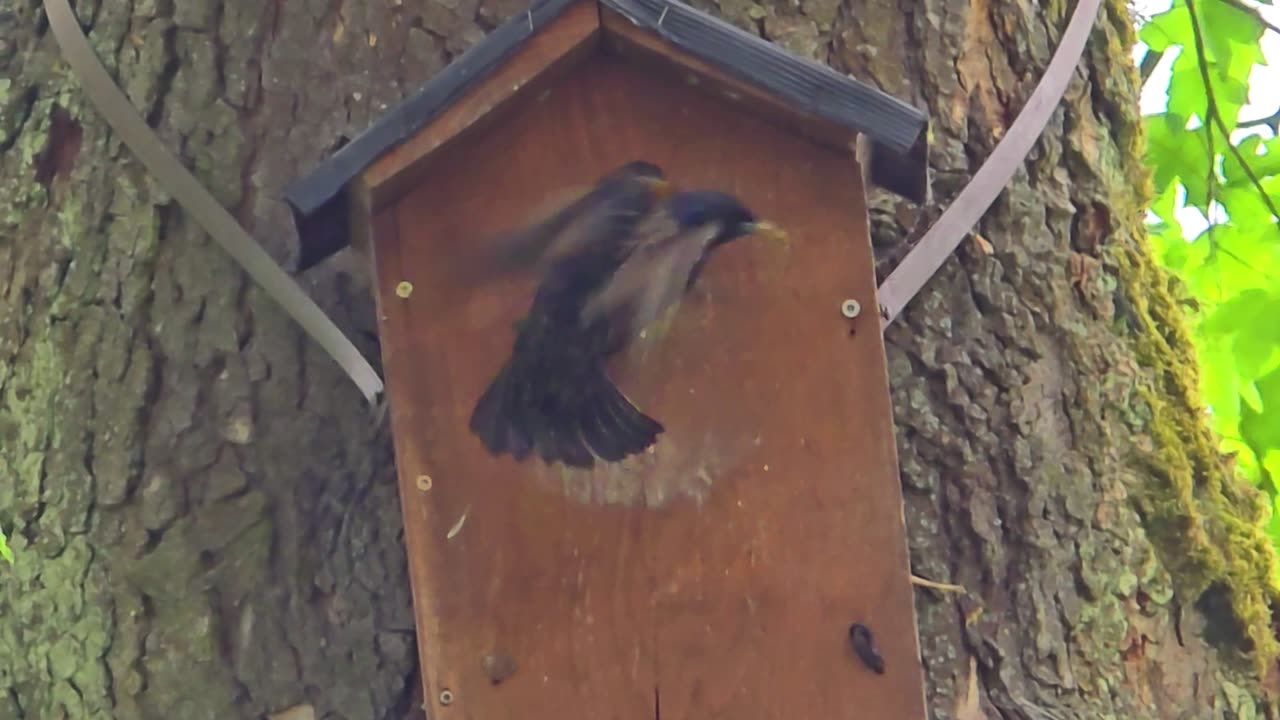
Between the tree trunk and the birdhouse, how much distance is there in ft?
0.51

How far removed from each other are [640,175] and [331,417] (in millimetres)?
354

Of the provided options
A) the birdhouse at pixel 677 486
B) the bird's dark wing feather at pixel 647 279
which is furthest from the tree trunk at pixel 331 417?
the bird's dark wing feather at pixel 647 279

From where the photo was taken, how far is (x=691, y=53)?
916 mm

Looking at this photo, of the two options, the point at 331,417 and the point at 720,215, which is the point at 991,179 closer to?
the point at 720,215

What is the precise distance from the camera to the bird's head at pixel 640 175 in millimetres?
959

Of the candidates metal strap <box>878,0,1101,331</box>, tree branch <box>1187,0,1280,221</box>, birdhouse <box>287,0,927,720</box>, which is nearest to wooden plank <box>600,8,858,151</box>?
birdhouse <box>287,0,927,720</box>

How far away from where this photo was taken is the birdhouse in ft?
3.10

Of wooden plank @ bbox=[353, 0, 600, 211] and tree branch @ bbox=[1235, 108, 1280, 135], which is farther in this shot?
tree branch @ bbox=[1235, 108, 1280, 135]

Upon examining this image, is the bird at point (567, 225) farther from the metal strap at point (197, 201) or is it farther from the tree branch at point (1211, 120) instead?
the tree branch at point (1211, 120)

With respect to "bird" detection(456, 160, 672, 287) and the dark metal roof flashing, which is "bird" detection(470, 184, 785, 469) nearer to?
"bird" detection(456, 160, 672, 287)

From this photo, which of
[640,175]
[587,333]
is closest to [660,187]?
[640,175]

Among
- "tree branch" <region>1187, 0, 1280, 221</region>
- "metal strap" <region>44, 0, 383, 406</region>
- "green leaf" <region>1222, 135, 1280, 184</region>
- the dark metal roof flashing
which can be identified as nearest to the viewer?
the dark metal roof flashing

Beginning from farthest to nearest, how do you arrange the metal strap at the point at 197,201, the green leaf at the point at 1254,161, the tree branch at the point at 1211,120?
the green leaf at the point at 1254,161, the tree branch at the point at 1211,120, the metal strap at the point at 197,201

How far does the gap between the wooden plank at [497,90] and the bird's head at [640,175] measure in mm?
89
